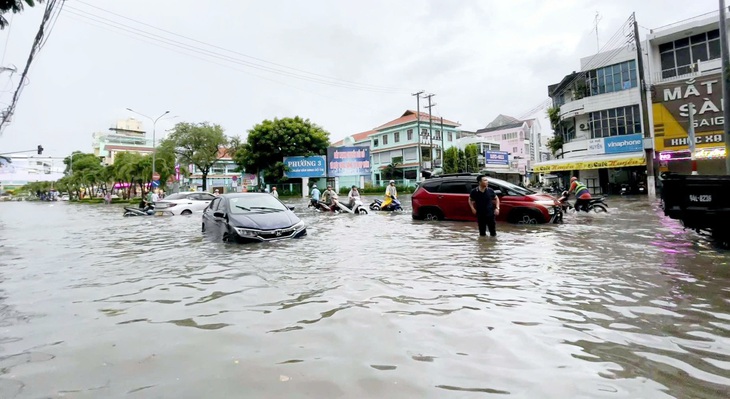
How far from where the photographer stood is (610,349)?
3.16 meters

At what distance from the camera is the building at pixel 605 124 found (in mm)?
28578

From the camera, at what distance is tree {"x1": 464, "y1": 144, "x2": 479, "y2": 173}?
5659 cm

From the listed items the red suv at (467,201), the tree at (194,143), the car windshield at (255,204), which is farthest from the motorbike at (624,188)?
the tree at (194,143)

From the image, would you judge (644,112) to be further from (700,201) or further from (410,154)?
(410,154)

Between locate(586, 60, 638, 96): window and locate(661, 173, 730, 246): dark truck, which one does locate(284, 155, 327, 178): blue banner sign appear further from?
locate(661, 173, 730, 246): dark truck

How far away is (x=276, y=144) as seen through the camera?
151 ft

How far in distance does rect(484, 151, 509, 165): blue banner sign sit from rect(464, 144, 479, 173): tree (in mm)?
2360

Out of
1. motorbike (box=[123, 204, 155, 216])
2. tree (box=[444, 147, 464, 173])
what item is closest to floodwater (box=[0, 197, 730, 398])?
motorbike (box=[123, 204, 155, 216])

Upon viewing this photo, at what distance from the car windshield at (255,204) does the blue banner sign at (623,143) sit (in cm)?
2779

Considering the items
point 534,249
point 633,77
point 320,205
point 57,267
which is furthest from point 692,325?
point 633,77

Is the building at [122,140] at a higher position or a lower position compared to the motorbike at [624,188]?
higher

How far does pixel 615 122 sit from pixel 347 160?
90.6ft

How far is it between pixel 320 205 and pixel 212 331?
16.6 metres

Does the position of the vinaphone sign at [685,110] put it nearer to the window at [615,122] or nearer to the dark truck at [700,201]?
the window at [615,122]
